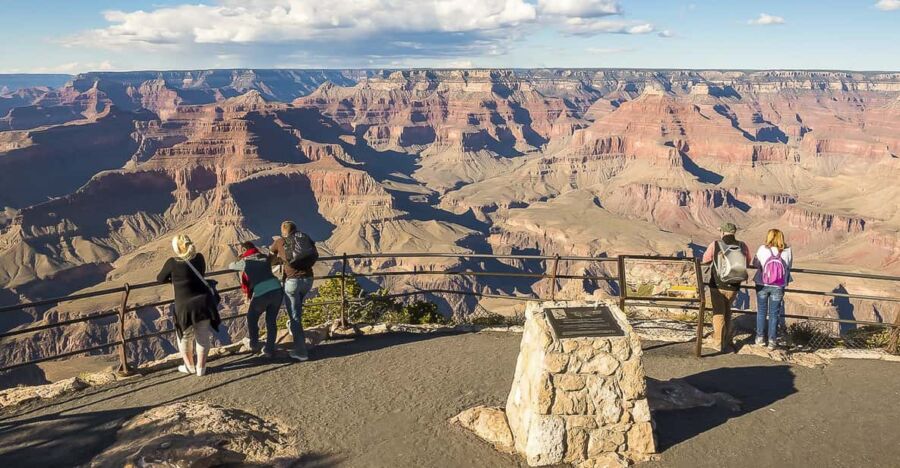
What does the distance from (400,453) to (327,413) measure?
1603 mm

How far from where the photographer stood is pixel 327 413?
329 inches

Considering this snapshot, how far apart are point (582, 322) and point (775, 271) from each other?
516 cm


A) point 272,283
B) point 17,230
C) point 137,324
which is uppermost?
point 272,283

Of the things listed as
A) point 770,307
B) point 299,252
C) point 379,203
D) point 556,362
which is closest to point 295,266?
point 299,252

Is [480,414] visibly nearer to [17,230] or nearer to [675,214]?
[17,230]

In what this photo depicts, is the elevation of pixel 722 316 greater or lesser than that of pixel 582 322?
lesser

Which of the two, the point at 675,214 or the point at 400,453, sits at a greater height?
the point at 400,453

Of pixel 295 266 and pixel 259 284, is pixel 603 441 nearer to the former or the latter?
pixel 295 266

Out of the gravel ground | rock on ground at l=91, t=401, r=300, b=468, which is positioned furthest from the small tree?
rock on ground at l=91, t=401, r=300, b=468

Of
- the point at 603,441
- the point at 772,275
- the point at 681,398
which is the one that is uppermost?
the point at 772,275

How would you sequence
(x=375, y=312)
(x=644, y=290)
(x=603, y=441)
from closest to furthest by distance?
1. (x=603, y=441)
2. (x=375, y=312)
3. (x=644, y=290)

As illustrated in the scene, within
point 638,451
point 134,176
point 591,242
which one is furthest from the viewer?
point 134,176

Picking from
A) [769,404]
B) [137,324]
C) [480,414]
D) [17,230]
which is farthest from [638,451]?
[17,230]

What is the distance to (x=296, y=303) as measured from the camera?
10102 mm
